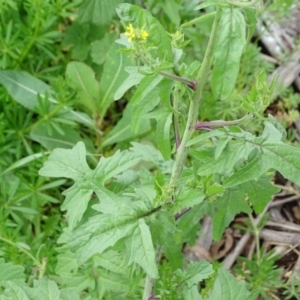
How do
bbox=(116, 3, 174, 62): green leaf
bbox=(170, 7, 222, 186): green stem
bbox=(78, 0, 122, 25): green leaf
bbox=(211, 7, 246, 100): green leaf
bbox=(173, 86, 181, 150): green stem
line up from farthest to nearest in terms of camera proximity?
bbox=(78, 0, 122, 25): green leaf
bbox=(173, 86, 181, 150): green stem
bbox=(116, 3, 174, 62): green leaf
bbox=(170, 7, 222, 186): green stem
bbox=(211, 7, 246, 100): green leaf

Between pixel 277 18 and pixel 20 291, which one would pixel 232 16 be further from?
pixel 277 18

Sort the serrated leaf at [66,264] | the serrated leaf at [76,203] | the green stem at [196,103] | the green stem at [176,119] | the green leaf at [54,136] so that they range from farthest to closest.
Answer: the green leaf at [54,136]
the serrated leaf at [66,264]
the serrated leaf at [76,203]
the green stem at [176,119]
the green stem at [196,103]

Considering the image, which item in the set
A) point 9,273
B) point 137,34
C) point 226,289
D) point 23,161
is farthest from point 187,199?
point 23,161

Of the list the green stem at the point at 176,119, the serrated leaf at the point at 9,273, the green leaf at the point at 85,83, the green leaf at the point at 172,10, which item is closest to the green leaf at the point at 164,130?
the green stem at the point at 176,119

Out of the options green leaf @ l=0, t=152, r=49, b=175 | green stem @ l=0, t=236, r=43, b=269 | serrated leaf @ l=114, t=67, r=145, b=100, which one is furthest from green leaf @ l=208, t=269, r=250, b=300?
green leaf @ l=0, t=152, r=49, b=175

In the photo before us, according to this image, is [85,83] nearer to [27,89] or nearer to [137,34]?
[27,89]

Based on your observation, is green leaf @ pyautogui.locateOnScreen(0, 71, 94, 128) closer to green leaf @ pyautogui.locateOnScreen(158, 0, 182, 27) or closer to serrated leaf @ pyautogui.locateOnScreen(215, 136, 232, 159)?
green leaf @ pyautogui.locateOnScreen(158, 0, 182, 27)

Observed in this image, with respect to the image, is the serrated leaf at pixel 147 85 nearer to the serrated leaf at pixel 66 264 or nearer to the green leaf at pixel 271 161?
the green leaf at pixel 271 161
